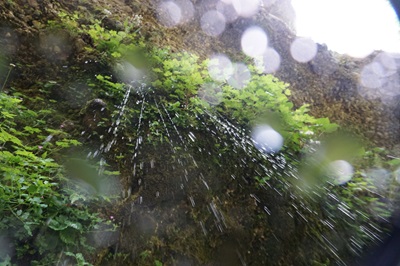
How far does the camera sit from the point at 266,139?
3.71m

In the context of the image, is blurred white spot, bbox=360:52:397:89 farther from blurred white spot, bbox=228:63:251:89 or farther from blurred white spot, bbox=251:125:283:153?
blurred white spot, bbox=251:125:283:153

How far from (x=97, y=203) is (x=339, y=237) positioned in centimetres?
287

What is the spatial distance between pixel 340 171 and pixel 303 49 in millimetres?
5542

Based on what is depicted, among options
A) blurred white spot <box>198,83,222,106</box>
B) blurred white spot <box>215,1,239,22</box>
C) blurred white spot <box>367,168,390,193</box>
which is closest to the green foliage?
blurred white spot <box>198,83,222,106</box>

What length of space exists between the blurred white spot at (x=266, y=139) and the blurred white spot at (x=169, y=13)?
14.1ft

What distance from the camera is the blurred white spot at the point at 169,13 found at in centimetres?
659

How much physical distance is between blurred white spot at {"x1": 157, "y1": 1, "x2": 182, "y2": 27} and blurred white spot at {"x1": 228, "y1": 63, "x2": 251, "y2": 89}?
7.26 ft

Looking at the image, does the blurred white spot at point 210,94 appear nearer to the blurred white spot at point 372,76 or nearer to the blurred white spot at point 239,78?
the blurred white spot at point 239,78

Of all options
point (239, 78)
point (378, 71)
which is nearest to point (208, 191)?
point (239, 78)

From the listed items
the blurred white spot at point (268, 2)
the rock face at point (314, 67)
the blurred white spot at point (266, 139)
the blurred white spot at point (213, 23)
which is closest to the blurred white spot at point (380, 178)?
the blurred white spot at point (266, 139)

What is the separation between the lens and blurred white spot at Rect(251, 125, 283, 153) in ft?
11.8

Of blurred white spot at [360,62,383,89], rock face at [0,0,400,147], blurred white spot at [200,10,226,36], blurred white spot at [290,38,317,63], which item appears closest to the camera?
rock face at [0,0,400,147]

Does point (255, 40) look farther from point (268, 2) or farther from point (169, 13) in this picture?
point (268, 2)

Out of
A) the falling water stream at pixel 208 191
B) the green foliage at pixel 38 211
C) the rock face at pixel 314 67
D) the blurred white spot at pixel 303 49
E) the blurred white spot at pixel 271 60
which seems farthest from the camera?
the blurred white spot at pixel 303 49
